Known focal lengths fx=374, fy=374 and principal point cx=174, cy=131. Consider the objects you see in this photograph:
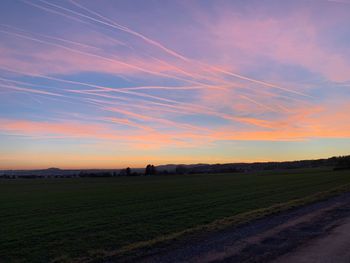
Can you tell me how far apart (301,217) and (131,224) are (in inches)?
332

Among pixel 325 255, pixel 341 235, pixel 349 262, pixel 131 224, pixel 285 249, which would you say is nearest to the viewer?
pixel 349 262

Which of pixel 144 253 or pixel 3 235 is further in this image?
pixel 3 235

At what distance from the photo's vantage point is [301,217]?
1719 cm

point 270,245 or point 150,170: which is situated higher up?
point 150,170

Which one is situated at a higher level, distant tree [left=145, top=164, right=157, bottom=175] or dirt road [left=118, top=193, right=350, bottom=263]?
distant tree [left=145, top=164, right=157, bottom=175]

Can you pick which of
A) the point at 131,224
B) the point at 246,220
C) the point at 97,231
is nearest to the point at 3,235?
the point at 97,231

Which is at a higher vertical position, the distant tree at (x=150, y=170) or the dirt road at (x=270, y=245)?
the distant tree at (x=150, y=170)

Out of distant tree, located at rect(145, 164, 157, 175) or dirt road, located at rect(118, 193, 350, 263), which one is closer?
dirt road, located at rect(118, 193, 350, 263)

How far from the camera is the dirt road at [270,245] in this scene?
9578 mm

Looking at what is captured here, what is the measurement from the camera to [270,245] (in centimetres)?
1105

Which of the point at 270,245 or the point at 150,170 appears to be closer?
the point at 270,245

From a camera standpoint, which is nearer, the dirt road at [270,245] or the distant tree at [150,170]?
the dirt road at [270,245]

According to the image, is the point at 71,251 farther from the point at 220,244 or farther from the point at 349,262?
the point at 349,262

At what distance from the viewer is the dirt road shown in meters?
9.58
